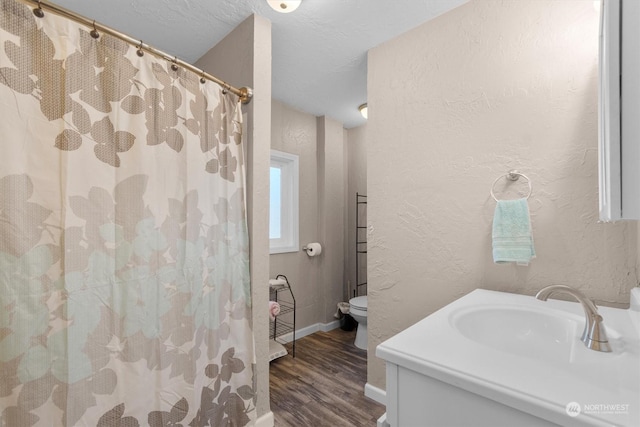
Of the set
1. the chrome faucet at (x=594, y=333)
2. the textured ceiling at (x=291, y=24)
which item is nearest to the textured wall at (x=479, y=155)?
the textured ceiling at (x=291, y=24)

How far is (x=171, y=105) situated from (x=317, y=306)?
240 centimetres

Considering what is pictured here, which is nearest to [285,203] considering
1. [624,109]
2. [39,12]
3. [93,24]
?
[93,24]

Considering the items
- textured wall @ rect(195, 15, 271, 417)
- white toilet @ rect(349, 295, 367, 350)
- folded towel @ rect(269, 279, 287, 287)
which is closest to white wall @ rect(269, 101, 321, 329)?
folded towel @ rect(269, 279, 287, 287)

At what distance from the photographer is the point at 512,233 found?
132 cm

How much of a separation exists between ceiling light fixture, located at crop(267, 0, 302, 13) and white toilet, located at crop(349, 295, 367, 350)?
7.16 ft

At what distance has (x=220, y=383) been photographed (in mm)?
1438

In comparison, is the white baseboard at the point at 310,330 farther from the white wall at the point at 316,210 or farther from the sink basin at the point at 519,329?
the sink basin at the point at 519,329

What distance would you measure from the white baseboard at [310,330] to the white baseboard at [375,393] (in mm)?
1048

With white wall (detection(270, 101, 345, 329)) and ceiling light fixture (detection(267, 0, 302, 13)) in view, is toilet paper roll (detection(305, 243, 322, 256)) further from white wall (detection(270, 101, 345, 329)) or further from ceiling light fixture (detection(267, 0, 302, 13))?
ceiling light fixture (detection(267, 0, 302, 13))

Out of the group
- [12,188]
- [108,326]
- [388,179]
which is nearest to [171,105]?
[12,188]

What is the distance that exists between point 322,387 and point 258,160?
162 cm

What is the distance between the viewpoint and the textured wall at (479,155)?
1228 mm

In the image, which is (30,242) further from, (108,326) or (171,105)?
(171,105)

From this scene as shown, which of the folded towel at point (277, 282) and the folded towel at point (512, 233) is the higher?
the folded towel at point (512, 233)
